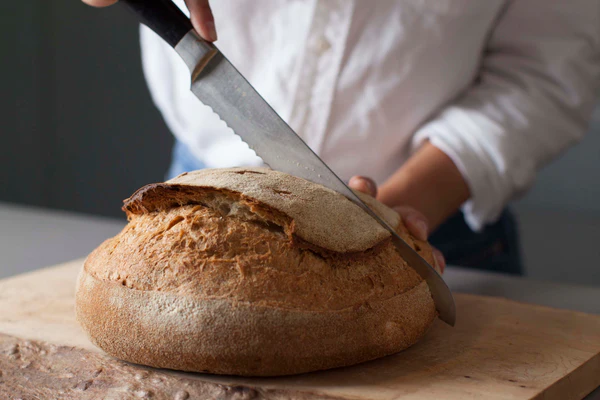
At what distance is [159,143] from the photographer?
3889 mm

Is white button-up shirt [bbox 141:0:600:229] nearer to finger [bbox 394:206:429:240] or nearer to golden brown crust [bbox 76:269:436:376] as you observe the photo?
finger [bbox 394:206:429:240]

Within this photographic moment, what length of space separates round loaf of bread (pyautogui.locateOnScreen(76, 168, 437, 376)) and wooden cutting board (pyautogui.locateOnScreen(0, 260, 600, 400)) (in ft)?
0.08

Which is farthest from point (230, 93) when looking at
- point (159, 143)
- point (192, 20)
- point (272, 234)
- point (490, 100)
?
point (159, 143)

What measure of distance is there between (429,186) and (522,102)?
360 millimetres

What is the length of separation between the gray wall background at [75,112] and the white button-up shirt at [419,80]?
207 centimetres

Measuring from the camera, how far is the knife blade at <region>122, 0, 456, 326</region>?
3.30 feet

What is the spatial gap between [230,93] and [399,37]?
1.80 ft

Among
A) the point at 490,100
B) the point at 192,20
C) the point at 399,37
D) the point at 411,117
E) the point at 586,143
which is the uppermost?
the point at 192,20

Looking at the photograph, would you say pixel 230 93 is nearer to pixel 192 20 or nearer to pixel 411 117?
pixel 192 20

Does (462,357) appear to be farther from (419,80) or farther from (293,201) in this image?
(419,80)

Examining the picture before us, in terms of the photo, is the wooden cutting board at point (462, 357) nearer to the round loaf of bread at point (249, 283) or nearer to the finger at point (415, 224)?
the round loaf of bread at point (249, 283)

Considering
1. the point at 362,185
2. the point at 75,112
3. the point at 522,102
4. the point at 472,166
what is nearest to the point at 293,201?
the point at 362,185

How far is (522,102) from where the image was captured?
1541 mm

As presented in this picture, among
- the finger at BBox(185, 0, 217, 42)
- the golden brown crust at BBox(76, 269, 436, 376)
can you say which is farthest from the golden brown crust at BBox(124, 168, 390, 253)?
the finger at BBox(185, 0, 217, 42)
